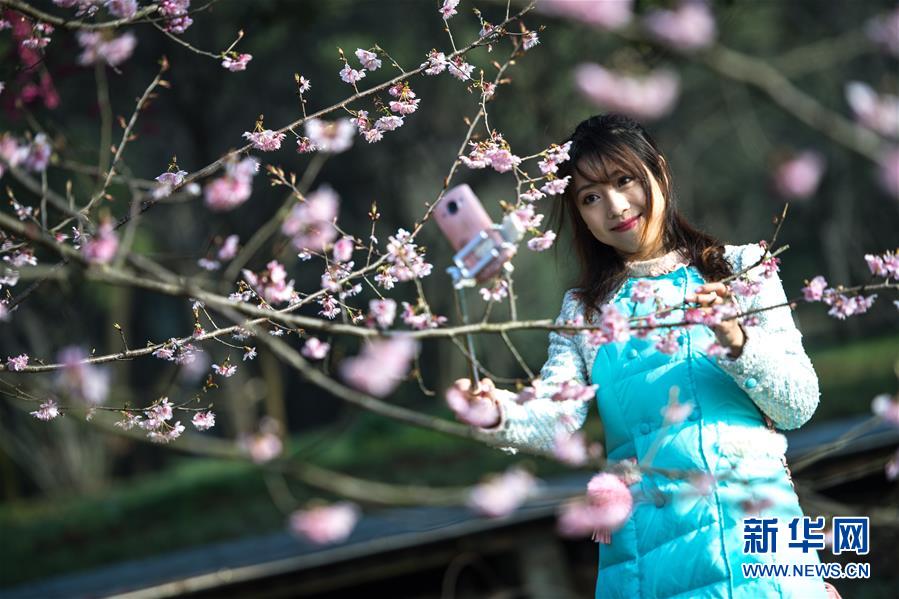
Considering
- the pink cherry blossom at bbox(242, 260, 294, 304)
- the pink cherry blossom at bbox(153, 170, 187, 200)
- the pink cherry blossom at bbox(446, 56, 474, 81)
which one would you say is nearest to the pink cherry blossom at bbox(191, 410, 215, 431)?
the pink cherry blossom at bbox(242, 260, 294, 304)

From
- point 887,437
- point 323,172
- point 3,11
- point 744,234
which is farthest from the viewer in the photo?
point 744,234

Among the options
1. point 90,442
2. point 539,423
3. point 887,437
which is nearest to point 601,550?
point 539,423

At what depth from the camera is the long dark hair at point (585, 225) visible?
233 centimetres

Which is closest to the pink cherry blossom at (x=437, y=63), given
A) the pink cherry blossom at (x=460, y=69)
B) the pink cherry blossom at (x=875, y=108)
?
the pink cherry blossom at (x=460, y=69)

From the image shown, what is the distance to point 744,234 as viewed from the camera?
16.5 metres

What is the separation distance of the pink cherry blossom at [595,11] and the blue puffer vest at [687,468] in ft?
2.52

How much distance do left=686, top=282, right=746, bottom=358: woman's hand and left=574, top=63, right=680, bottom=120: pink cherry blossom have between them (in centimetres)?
42

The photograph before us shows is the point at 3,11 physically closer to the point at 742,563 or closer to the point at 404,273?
the point at 404,273

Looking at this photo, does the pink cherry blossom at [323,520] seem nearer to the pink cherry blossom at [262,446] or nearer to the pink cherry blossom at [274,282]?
the pink cherry blossom at [262,446]

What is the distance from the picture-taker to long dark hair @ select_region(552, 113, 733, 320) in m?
2.33

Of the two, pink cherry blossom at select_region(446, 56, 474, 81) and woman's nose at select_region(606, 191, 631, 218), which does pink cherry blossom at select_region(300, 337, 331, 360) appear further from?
pink cherry blossom at select_region(446, 56, 474, 81)

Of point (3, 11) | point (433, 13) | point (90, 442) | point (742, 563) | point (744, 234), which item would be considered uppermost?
point (744, 234)

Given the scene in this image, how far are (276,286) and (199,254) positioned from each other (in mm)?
181

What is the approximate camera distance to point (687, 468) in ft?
6.98
